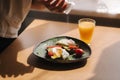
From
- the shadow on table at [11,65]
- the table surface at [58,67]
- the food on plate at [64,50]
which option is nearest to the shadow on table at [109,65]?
the table surface at [58,67]

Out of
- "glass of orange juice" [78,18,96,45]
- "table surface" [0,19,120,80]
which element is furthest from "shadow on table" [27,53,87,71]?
"glass of orange juice" [78,18,96,45]

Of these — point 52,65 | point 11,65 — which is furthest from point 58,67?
point 11,65

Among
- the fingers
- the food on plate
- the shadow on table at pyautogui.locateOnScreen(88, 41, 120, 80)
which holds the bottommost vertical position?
the shadow on table at pyautogui.locateOnScreen(88, 41, 120, 80)

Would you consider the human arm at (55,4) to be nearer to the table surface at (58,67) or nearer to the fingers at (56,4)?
the fingers at (56,4)

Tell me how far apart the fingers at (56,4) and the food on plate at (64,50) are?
0.53 feet

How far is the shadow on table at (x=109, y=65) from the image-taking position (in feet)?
3.48

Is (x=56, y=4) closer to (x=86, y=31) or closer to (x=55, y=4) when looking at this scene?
(x=55, y=4)

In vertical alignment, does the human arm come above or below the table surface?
above

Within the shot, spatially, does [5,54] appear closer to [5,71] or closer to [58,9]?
[5,71]

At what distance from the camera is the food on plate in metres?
1.13

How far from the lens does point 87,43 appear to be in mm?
1308

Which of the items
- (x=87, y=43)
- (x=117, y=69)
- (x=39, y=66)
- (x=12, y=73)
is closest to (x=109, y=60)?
(x=117, y=69)

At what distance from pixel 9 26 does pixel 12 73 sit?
0.30 m

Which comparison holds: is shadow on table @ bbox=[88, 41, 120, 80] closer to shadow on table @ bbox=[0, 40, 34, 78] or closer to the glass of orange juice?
the glass of orange juice
